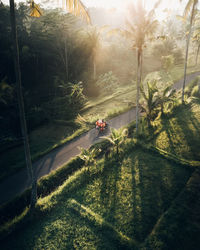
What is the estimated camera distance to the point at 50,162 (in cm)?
1302

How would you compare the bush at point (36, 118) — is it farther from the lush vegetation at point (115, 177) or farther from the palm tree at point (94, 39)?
the palm tree at point (94, 39)

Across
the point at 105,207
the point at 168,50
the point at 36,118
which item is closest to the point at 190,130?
the point at 105,207

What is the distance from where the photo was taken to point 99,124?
1680 centimetres

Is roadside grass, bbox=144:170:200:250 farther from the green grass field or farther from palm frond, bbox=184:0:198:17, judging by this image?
palm frond, bbox=184:0:198:17

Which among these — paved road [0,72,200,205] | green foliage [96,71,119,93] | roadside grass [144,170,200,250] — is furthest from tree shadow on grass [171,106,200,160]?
green foliage [96,71,119,93]

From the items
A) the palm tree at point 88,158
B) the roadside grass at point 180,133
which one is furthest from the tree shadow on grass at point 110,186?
the roadside grass at point 180,133

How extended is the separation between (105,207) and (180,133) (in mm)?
8370

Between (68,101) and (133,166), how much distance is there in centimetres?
1465

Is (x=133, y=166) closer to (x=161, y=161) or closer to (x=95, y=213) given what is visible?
(x=161, y=161)

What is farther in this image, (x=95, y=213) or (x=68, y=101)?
(x=68, y=101)

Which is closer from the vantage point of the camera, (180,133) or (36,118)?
(180,133)

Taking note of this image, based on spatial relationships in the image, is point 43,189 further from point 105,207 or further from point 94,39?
point 94,39

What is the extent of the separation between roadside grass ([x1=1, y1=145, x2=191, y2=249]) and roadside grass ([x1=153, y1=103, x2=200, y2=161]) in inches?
56.9

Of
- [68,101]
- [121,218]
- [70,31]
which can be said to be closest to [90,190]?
[121,218]
